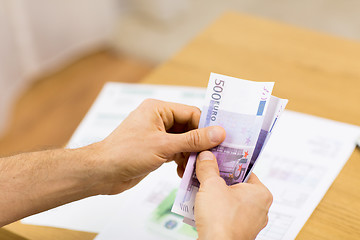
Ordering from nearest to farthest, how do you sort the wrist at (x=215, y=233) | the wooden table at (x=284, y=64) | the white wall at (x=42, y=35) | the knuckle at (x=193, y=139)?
1. the wrist at (x=215, y=233)
2. the knuckle at (x=193, y=139)
3. the wooden table at (x=284, y=64)
4. the white wall at (x=42, y=35)

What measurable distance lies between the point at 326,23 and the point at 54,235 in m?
1.90

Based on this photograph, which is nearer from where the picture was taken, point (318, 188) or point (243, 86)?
point (243, 86)

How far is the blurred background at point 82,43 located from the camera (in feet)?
7.50

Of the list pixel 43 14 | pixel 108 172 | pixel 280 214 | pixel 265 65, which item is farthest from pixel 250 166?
pixel 43 14

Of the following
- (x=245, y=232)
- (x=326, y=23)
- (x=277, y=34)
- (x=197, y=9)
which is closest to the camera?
(x=245, y=232)

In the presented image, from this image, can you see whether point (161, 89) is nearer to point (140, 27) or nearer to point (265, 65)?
point (265, 65)

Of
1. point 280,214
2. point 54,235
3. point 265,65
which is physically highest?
point 265,65

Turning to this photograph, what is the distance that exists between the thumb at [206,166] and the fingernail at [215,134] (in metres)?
0.03

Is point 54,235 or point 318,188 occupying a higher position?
point 318,188

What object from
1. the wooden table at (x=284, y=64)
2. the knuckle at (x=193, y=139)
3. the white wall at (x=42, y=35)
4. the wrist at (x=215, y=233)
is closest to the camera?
the wrist at (x=215, y=233)

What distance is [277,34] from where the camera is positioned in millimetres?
1342

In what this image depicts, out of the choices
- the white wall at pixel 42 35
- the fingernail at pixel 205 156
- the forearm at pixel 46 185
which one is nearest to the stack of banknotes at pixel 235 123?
the fingernail at pixel 205 156

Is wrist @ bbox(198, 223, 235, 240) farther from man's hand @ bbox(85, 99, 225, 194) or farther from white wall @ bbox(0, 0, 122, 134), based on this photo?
white wall @ bbox(0, 0, 122, 134)

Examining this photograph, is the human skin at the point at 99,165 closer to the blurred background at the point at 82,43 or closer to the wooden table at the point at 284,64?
the wooden table at the point at 284,64
